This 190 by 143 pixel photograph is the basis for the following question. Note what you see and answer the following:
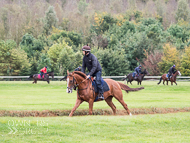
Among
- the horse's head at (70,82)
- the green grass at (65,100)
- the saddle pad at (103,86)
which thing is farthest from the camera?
the green grass at (65,100)

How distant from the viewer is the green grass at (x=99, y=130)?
29.2 feet

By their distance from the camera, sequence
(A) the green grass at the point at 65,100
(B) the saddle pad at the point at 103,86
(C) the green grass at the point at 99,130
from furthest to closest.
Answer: (A) the green grass at the point at 65,100 < (B) the saddle pad at the point at 103,86 < (C) the green grass at the point at 99,130

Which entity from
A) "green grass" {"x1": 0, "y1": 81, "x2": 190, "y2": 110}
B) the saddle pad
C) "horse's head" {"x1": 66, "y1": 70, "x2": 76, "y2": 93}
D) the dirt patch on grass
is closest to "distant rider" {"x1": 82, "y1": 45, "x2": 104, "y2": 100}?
the saddle pad

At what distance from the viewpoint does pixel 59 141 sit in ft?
27.9

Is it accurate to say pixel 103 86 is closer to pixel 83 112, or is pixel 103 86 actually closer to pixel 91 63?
pixel 91 63

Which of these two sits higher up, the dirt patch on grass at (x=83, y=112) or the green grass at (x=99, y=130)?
the green grass at (x=99, y=130)

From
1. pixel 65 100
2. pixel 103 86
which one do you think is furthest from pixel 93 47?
pixel 103 86

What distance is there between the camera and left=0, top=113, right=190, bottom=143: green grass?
29.2 feet

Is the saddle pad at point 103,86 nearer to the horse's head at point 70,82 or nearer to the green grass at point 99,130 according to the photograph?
the horse's head at point 70,82

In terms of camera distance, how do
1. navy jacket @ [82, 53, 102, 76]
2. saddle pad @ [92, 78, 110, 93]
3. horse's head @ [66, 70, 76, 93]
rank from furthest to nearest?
saddle pad @ [92, 78, 110, 93] < navy jacket @ [82, 53, 102, 76] < horse's head @ [66, 70, 76, 93]

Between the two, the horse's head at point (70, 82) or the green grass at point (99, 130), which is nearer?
the green grass at point (99, 130)

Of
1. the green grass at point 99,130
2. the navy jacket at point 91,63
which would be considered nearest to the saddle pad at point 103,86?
the navy jacket at point 91,63

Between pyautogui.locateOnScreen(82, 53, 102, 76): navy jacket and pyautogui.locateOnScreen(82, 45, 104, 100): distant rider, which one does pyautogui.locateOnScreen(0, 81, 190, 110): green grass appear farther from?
pyautogui.locateOnScreen(82, 53, 102, 76): navy jacket

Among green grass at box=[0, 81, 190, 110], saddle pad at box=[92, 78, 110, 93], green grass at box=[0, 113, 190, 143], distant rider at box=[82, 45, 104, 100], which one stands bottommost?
green grass at box=[0, 81, 190, 110]
